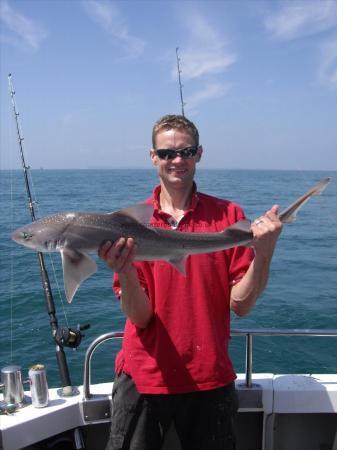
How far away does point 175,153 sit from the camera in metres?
3.24

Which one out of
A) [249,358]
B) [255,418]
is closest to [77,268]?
[249,358]

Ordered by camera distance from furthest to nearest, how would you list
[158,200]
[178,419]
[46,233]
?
1. [158,200]
2. [178,419]
3. [46,233]

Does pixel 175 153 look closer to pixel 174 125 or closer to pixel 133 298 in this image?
pixel 174 125

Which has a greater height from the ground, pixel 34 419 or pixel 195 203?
pixel 195 203

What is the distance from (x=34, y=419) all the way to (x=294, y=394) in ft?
7.39

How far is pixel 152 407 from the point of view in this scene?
319 centimetres

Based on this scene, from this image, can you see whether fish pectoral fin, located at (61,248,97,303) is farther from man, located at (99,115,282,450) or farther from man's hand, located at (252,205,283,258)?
man's hand, located at (252,205,283,258)

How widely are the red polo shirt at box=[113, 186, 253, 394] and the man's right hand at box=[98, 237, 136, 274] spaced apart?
13.1 inches

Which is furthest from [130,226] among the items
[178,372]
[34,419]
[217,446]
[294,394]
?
[294,394]

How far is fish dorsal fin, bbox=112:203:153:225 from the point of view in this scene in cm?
308

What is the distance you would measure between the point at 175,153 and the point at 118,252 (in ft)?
2.68

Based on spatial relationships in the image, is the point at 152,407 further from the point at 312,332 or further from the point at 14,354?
the point at 14,354

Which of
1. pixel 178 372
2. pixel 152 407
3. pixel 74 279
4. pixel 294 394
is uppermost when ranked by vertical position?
pixel 74 279

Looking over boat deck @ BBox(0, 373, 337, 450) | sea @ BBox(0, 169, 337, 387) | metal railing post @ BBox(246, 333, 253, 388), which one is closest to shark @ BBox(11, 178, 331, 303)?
metal railing post @ BBox(246, 333, 253, 388)
